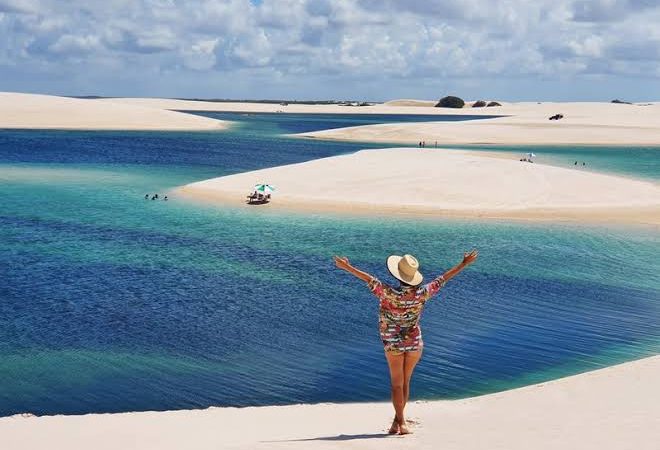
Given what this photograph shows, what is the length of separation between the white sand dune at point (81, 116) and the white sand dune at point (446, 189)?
2948 inches

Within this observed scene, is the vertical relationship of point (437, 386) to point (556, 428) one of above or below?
below

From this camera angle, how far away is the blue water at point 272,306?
15883 mm

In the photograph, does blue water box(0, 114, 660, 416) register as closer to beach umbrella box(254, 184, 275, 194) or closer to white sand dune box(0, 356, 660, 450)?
white sand dune box(0, 356, 660, 450)

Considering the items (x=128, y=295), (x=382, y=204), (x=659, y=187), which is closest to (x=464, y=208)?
(x=382, y=204)

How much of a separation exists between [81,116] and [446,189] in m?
91.4

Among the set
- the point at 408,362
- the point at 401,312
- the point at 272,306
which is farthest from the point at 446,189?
the point at 401,312

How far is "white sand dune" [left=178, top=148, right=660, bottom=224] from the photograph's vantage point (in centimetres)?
4016

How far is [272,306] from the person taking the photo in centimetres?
2173

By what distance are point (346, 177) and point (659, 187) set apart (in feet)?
64.6

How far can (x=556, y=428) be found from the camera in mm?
11078

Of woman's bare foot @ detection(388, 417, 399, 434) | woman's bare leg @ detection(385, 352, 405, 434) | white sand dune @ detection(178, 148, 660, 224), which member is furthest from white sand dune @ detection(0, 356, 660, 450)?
white sand dune @ detection(178, 148, 660, 224)

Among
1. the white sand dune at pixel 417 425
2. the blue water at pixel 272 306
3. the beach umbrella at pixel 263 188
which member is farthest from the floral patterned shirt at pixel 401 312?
the beach umbrella at pixel 263 188

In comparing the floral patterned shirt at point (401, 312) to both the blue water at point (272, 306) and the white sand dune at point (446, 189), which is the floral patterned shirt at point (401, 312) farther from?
the white sand dune at point (446, 189)

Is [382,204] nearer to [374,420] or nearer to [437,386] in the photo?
[437,386]
